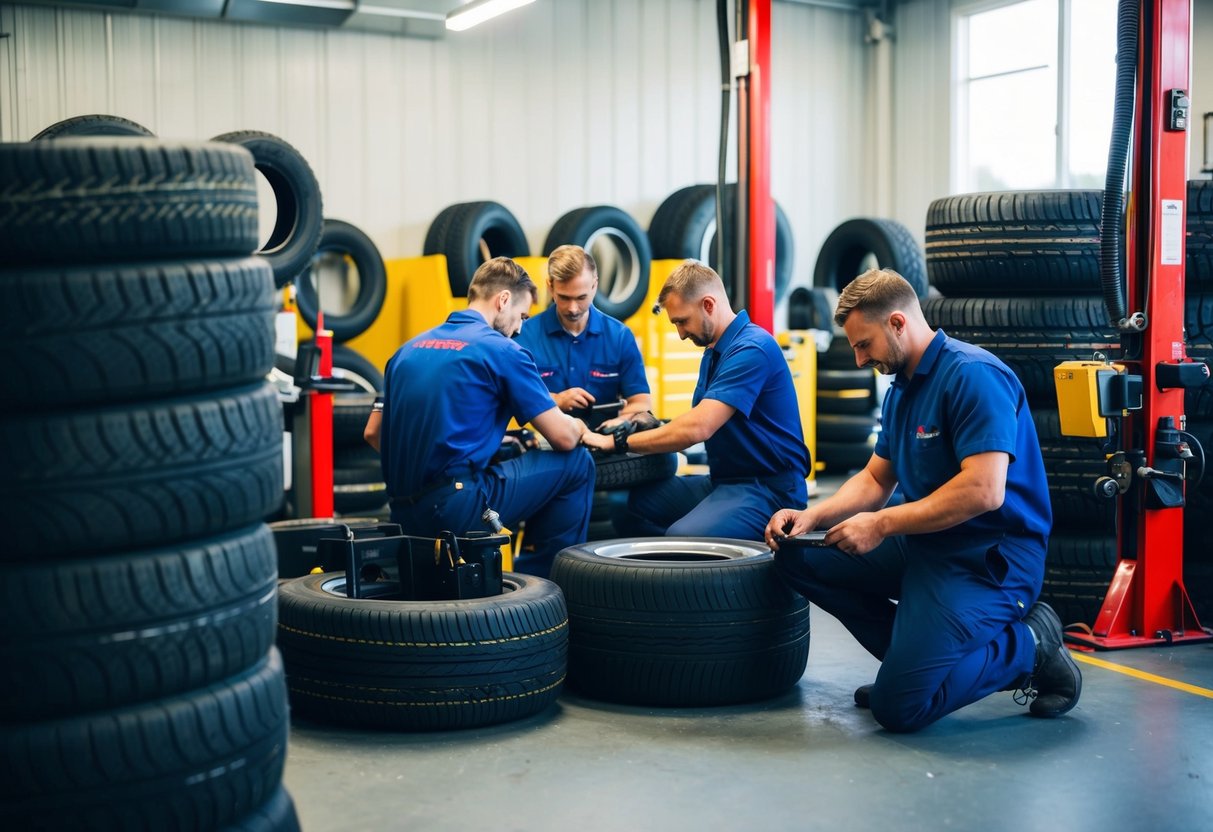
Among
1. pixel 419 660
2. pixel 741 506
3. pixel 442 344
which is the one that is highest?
pixel 442 344

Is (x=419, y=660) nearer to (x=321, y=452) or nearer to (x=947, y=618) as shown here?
(x=947, y=618)

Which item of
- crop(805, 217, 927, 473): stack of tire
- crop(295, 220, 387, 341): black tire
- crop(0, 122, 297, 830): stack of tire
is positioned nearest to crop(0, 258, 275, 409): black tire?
crop(0, 122, 297, 830): stack of tire

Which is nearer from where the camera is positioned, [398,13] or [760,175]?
[760,175]

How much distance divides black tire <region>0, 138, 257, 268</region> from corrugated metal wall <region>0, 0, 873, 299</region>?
7.15 meters

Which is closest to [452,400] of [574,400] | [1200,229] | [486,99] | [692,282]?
[692,282]

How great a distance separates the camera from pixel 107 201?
2242 mm

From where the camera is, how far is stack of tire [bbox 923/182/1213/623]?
493cm

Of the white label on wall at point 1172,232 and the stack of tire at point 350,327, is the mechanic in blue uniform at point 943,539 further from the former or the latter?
the stack of tire at point 350,327

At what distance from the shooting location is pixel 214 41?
30.2 feet

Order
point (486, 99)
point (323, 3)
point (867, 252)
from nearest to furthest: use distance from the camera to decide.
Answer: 1. point (323, 3)
2. point (486, 99)
3. point (867, 252)

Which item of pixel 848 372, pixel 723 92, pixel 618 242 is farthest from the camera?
pixel 618 242

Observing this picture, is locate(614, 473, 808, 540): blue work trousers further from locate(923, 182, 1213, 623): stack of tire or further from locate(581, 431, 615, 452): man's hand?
locate(923, 182, 1213, 623): stack of tire

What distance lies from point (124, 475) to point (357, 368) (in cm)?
666

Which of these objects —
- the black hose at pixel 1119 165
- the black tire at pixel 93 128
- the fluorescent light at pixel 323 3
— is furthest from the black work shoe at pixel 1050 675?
the fluorescent light at pixel 323 3
